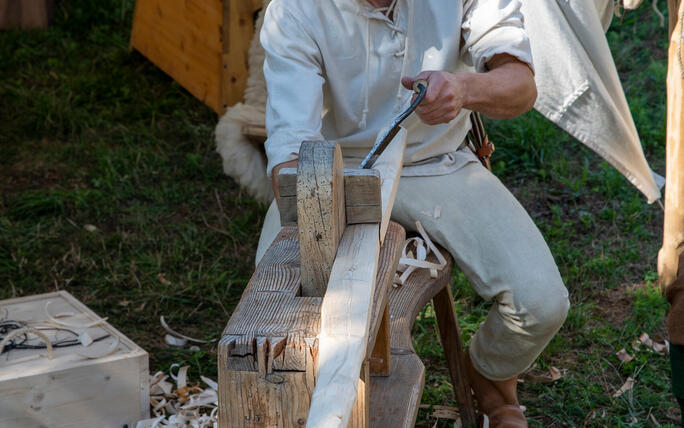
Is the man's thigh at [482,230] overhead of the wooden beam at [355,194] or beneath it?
beneath

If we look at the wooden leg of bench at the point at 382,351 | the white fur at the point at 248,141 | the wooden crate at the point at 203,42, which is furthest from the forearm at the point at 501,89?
the wooden crate at the point at 203,42

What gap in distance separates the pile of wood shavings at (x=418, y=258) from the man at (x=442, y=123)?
1.5 inches

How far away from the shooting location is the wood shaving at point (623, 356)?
2.78m

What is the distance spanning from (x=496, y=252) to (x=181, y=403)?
1.17 meters

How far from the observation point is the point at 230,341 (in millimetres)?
1084

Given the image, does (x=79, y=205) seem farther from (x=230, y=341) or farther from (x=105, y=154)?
(x=230, y=341)

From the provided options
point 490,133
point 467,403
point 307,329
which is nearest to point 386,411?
point 307,329

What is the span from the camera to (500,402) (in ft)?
7.38

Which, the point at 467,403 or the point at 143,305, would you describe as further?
the point at 143,305

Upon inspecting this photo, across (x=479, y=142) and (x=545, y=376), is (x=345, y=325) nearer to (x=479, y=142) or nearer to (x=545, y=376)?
(x=479, y=142)

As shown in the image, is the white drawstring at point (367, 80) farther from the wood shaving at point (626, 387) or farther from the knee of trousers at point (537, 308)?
the wood shaving at point (626, 387)

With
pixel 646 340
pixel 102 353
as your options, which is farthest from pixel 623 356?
pixel 102 353

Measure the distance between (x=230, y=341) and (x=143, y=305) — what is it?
2.15 meters

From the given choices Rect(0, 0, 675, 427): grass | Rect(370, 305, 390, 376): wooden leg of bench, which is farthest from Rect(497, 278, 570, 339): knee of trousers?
Rect(0, 0, 675, 427): grass
